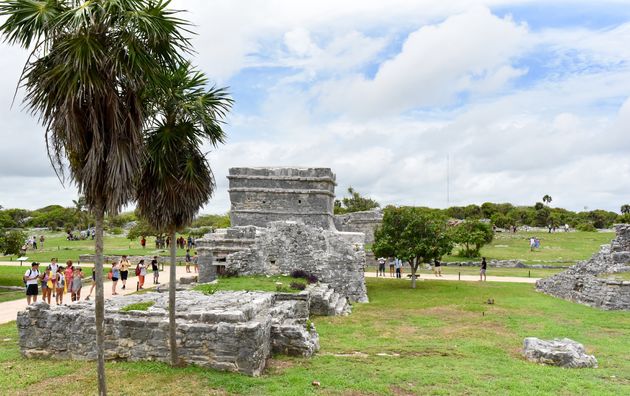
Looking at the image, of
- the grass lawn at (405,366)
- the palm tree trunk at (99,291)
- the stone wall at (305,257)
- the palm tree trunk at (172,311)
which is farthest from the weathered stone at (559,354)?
the stone wall at (305,257)

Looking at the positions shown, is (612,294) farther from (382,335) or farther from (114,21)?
(114,21)

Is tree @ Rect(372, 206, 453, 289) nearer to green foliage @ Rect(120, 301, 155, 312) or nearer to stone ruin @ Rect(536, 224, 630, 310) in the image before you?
stone ruin @ Rect(536, 224, 630, 310)

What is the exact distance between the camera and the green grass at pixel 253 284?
15.7 m

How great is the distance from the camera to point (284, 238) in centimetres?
2025

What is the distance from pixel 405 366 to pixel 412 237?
46.7 feet

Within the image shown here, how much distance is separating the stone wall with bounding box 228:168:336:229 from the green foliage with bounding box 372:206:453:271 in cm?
303

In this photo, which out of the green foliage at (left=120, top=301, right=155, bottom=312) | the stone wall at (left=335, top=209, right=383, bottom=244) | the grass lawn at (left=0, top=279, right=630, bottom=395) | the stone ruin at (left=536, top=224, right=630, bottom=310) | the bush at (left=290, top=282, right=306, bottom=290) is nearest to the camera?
the grass lawn at (left=0, top=279, right=630, bottom=395)

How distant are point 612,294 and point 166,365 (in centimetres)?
1678

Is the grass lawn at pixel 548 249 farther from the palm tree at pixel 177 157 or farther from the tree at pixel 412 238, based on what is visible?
the palm tree at pixel 177 157

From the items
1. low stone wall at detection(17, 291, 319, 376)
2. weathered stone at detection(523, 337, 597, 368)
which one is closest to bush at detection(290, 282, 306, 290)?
low stone wall at detection(17, 291, 319, 376)

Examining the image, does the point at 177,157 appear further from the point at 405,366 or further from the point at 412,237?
the point at 412,237

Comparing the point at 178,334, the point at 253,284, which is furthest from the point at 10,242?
the point at 178,334

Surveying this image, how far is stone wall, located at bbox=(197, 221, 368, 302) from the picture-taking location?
20.1m

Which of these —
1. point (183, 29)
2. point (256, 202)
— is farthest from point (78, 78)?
point (256, 202)
